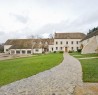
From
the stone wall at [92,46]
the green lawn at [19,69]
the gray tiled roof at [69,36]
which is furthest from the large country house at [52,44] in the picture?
the green lawn at [19,69]

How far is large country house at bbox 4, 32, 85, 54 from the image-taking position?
74.8m

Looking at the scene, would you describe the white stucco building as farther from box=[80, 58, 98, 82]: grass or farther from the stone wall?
box=[80, 58, 98, 82]: grass

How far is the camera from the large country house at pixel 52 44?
74750mm

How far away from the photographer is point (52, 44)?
76188 mm

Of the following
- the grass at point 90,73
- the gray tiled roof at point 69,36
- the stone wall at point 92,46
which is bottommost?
the grass at point 90,73

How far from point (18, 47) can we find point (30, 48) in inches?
195

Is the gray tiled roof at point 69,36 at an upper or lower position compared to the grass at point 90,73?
upper

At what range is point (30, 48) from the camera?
242ft

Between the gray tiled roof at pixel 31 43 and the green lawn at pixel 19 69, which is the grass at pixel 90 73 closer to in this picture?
the green lawn at pixel 19 69

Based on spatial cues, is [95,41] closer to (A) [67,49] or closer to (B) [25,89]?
(A) [67,49]

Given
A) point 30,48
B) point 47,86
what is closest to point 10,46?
point 30,48

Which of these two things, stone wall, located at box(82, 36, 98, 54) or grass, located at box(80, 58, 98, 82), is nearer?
grass, located at box(80, 58, 98, 82)

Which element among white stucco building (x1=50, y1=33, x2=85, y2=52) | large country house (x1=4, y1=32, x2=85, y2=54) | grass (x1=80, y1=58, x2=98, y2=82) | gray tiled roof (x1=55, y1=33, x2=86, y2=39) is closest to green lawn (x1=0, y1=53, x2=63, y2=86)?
grass (x1=80, y1=58, x2=98, y2=82)

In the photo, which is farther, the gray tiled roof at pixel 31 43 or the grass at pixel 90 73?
the gray tiled roof at pixel 31 43
